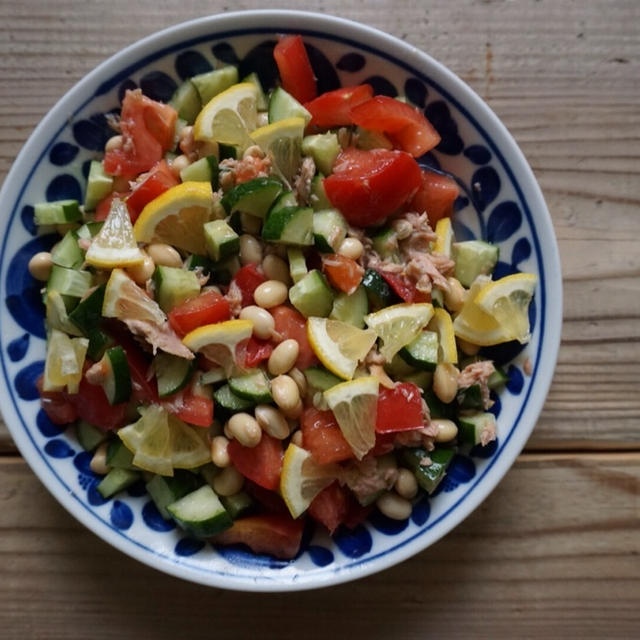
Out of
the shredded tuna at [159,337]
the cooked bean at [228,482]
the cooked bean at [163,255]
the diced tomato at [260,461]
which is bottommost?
the cooked bean at [228,482]

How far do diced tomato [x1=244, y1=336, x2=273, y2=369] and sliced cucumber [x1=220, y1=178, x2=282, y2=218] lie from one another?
0.39m

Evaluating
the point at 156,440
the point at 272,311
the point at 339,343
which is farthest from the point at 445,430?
the point at 156,440

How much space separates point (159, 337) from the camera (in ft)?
6.32

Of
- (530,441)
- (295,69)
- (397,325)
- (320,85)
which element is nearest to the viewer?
(397,325)

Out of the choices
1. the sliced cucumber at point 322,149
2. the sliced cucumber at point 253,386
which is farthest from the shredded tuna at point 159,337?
the sliced cucumber at point 322,149

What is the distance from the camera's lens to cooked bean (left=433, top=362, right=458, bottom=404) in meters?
2.01

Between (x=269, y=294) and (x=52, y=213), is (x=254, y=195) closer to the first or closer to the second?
(x=269, y=294)

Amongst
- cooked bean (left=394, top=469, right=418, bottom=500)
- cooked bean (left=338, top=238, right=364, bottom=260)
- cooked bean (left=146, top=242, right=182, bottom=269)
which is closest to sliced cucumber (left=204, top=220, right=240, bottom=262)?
cooked bean (left=146, top=242, right=182, bottom=269)

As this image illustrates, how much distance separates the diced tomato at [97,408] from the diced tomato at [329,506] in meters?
0.66

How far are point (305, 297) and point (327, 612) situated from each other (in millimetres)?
1220

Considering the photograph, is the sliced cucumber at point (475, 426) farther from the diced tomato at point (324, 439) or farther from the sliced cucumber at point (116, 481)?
the sliced cucumber at point (116, 481)

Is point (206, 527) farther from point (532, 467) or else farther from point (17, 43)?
point (17, 43)

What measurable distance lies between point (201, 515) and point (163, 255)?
79cm

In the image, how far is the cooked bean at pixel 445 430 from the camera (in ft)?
6.71
